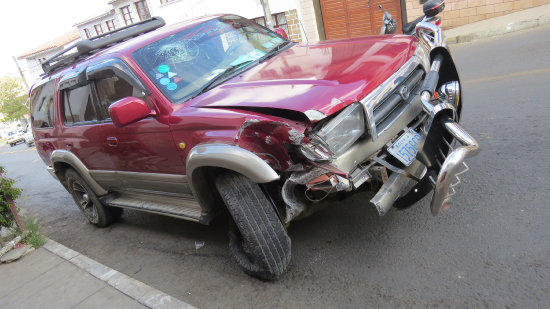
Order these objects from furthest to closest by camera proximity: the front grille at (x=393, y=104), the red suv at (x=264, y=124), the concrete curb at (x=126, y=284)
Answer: the concrete curb at (x=126, y=284), the front grille at (x=393, y=104), the red suv at (x=264, y=124)

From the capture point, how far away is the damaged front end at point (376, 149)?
234 cm

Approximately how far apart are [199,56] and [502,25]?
10278mm

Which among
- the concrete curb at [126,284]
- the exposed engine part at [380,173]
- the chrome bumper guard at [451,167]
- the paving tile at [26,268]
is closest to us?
the chrome bumper guard at [451,167]

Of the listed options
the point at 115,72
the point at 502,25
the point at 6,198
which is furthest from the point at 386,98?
the point at 502,25

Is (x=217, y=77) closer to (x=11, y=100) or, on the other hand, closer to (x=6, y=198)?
(x=6, y=198)

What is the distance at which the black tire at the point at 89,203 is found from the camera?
4.73 meters

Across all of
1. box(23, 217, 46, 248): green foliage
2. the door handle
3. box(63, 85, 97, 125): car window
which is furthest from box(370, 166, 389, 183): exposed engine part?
box(23, 217, 46, 248): green foliage

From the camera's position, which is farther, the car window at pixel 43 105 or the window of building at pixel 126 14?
the window of building at pixel 126 14

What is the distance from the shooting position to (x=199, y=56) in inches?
136

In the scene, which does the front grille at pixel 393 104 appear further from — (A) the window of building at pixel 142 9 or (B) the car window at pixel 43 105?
(A) the window of building at pixel 142 9

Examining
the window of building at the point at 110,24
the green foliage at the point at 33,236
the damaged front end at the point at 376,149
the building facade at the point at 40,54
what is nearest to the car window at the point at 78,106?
the green foliage at the point at 33,236

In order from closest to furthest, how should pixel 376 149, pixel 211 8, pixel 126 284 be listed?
1. pixel 376 149
2. pixel 126 284
3. pixel 211 8

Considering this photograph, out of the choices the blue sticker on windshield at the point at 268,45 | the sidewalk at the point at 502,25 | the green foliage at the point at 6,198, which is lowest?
the sidewalk at the point at 502,25

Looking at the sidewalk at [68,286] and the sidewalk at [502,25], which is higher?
the sidewalk at [68,286]
